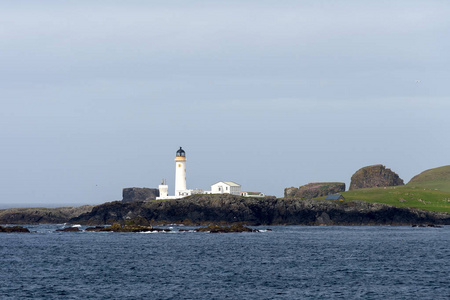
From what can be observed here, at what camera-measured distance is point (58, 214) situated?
153 m

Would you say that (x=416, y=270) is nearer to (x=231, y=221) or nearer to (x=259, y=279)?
(x=259, y=279)

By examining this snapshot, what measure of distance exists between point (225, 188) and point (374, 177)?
55475 mm

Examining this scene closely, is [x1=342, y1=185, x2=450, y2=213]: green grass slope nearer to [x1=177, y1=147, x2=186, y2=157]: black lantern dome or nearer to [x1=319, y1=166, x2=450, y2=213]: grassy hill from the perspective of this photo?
[x1=319, y1=166, x2=450, y2=213]: grassy hill

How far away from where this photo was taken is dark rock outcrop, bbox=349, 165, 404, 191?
190250 millimetres

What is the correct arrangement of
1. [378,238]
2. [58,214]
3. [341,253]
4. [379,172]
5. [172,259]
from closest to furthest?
[172,259], [341,253], [378,238], [58,214], [379,172]

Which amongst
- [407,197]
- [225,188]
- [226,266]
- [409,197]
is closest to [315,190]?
[407,197]

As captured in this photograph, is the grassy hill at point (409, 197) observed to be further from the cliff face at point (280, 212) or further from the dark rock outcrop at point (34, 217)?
the dark rock outcrop at point (34, 217)

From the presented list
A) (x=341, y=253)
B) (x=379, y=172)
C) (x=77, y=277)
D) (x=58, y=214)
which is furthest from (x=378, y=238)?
(x=379, y=172)

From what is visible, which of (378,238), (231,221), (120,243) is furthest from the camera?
(231,221)

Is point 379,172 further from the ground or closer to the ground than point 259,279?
further from the ground

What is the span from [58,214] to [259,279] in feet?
340

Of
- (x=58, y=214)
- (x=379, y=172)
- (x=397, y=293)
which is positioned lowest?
(x=397, y=293)

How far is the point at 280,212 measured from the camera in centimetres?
13575

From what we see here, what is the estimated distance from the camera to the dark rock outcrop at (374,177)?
19025cm
